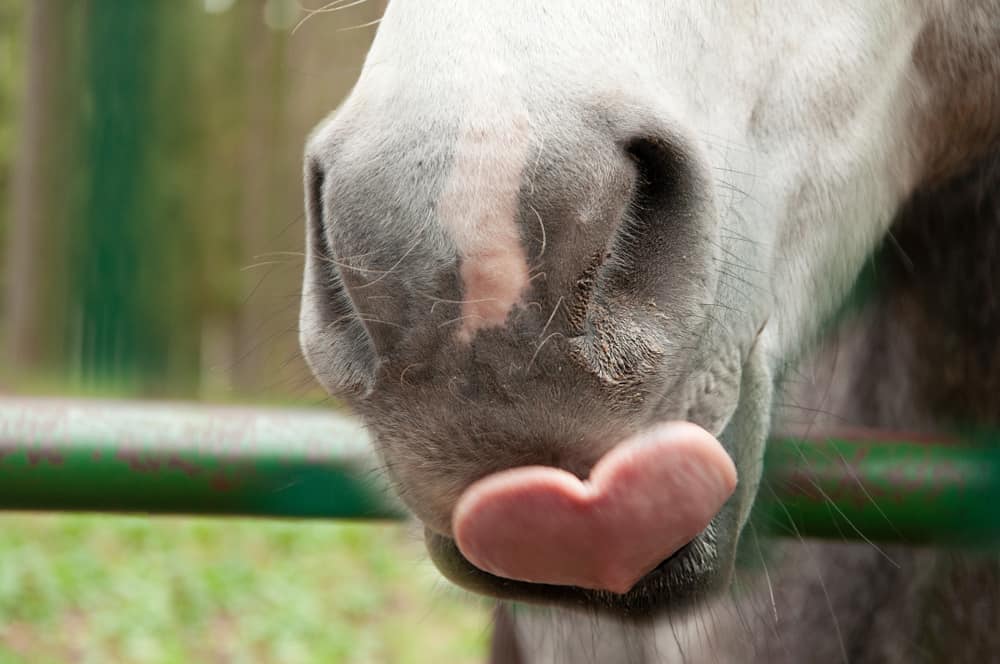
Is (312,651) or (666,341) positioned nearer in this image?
(666,341)

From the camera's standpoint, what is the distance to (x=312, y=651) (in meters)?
3.36

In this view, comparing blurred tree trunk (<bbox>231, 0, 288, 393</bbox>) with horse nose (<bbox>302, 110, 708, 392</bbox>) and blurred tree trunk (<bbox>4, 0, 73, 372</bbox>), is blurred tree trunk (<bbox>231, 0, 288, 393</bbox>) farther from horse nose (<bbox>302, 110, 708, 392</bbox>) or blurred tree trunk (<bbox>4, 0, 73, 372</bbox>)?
horse nose (<bbox>302, 110, 708, 392</bbox>)

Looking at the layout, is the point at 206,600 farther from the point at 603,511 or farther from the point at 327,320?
the point at 603,511

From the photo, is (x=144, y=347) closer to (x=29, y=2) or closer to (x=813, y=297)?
(x=29, y=2)

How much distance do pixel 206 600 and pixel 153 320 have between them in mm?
1252

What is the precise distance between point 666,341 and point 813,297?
36cm

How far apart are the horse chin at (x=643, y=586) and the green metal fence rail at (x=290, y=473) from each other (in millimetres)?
176

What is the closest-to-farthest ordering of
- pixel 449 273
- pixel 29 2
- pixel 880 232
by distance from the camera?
pixel 449 273, pixel 880 232, pixel 29 2

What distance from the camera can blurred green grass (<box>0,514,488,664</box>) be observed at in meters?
3.27

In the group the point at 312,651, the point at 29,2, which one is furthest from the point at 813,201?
the point at 29,2

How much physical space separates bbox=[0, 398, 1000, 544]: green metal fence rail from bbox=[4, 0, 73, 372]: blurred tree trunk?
353 cm

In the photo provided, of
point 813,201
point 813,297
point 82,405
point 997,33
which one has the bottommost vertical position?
point 82,405

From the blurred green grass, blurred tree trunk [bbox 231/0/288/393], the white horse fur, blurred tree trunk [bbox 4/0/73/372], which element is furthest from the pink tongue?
blurred tree trunk [bbox 231/0/288/393]

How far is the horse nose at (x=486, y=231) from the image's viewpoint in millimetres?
693
